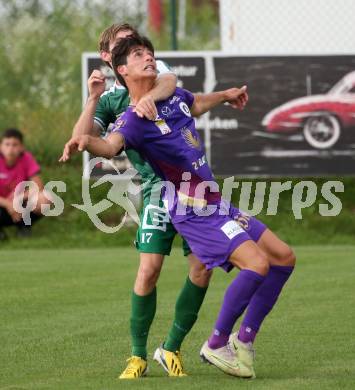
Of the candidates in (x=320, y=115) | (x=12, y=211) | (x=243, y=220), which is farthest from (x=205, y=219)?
(x=320, y=115)

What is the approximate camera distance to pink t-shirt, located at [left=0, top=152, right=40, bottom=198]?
15680mm

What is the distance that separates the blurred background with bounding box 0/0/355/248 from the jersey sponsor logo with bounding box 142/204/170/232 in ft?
29.1

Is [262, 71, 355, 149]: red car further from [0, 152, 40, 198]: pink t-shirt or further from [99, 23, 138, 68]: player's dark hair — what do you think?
[99, 23, 138, 68]: player's dark hair

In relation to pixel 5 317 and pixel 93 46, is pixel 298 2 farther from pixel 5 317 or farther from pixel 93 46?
pixel 5 317

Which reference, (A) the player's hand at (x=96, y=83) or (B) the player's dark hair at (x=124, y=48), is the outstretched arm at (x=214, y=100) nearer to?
(B) the player's dark hair at (x=124, y=48)

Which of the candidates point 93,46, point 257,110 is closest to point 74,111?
point 93,46

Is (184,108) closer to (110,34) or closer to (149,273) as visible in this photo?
(110,34)

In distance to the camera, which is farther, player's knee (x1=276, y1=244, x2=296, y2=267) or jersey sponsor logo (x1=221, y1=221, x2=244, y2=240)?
player's knee (x1=276, y1=244, x2=296, y2=267)

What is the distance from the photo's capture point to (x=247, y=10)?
18141 millimetres

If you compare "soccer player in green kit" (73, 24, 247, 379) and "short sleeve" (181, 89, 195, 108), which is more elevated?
"short sleeve" (181, 89, 195, 108)

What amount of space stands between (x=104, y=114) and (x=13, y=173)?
27.8 feet

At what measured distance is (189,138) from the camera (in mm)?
6949

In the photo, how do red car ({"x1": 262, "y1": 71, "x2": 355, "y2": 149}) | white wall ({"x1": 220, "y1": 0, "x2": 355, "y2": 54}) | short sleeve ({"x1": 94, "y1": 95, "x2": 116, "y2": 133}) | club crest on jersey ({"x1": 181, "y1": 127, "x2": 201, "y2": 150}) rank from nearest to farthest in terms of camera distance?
club crest on jersey ({"x1": 181, "y1": 127, "x2": 201, "y2": 150}) → short sleeve ({"x1": 94, "y1": 95, "x2": 116, "y2": 133}) → red car ({"x1": 262, "y1": 71, "x2": 355, "y2": 149}) → white wall ({"x1": 220, "y1": 0, "x2": 355, "y2": 54})

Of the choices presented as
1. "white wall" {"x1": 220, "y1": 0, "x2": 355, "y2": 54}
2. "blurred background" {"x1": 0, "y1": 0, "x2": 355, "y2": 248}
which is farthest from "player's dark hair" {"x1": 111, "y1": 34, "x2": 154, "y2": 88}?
"white wall" {"x1": 220, "y1": 0, "x2": 355, "y2": 54}
